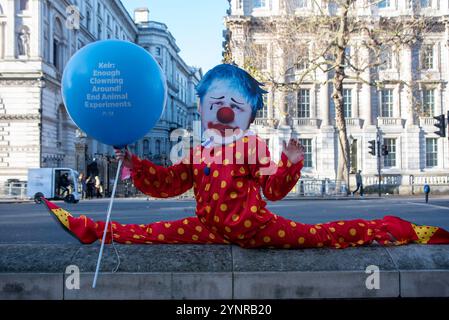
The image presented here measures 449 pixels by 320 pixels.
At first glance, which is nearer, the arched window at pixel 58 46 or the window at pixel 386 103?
the window at pixel 386 103

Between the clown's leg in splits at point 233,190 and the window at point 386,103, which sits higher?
the window at point 386,103

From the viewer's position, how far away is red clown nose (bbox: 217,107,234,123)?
140 inches

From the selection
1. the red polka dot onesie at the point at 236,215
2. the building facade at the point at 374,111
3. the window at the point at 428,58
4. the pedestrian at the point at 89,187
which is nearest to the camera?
the red polka dot onesie at the point at 236,215

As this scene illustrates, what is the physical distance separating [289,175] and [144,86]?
3.71 feet

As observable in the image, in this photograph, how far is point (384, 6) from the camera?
35844mm

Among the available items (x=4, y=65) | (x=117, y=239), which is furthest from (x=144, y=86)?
(x=4, y=65)

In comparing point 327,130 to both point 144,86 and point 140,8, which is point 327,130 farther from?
point 140,8

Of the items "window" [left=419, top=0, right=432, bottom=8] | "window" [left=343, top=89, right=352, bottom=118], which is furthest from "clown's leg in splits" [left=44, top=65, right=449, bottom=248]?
"window" [left=419, top=0, right=432, bottom=8]

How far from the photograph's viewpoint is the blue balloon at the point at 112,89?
11.0 ft

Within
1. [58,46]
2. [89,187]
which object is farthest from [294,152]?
[58,46]

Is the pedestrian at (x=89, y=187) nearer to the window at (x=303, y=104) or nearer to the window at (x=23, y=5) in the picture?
the window at (x=303, y=104)

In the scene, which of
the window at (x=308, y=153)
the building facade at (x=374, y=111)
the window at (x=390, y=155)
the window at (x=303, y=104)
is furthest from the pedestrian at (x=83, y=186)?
the window at (x=390, y=155)

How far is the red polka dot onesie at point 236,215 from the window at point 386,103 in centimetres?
3459
